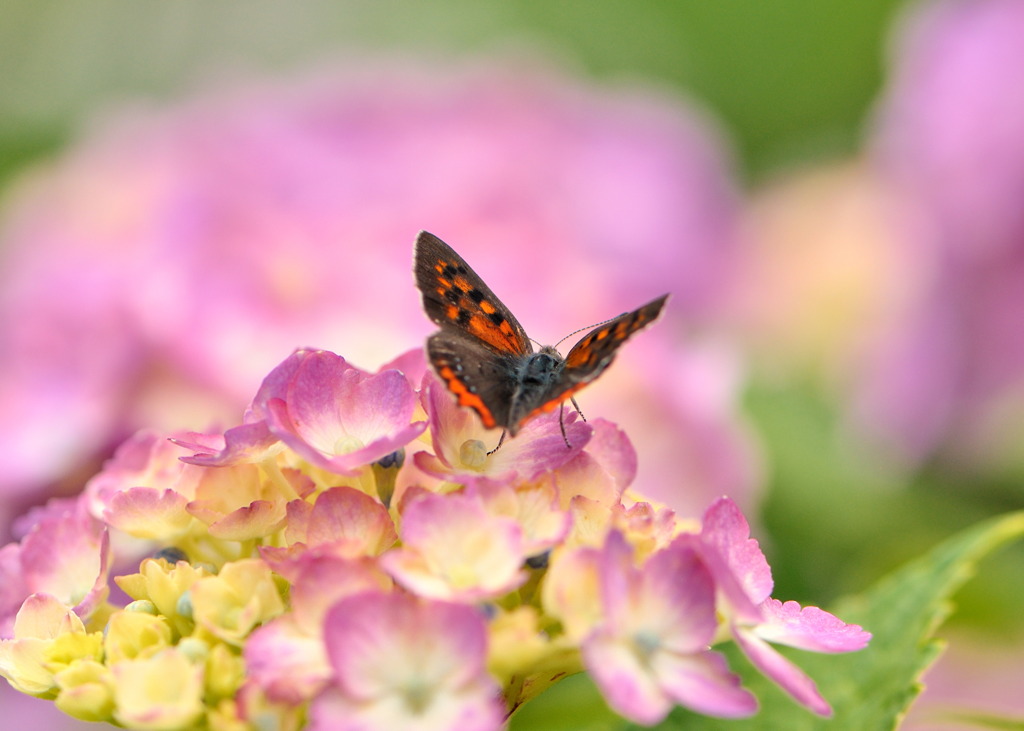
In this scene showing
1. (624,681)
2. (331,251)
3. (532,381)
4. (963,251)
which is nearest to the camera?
(624,681)

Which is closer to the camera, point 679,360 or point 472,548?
point 472,548

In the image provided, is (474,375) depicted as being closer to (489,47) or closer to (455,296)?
(455,296)

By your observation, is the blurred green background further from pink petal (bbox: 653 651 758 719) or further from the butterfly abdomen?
pink petal (bbox: 653 651 758 719)

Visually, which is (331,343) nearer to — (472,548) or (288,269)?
(288,269)

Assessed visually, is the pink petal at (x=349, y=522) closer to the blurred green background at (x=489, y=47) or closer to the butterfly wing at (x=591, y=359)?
the butterfly wing at (x=591, y=359)

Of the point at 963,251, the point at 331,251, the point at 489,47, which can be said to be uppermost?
the point at 489,47

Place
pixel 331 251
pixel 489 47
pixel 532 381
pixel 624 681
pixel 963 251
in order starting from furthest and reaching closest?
pixel 489 47
pixel 963 251
pixel 331 251
pixel 532 381
pixel 624 681

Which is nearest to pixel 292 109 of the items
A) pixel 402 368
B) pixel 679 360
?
pixel 679 360

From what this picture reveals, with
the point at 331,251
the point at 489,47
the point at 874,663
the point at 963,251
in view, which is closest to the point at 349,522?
the point at 874,663
